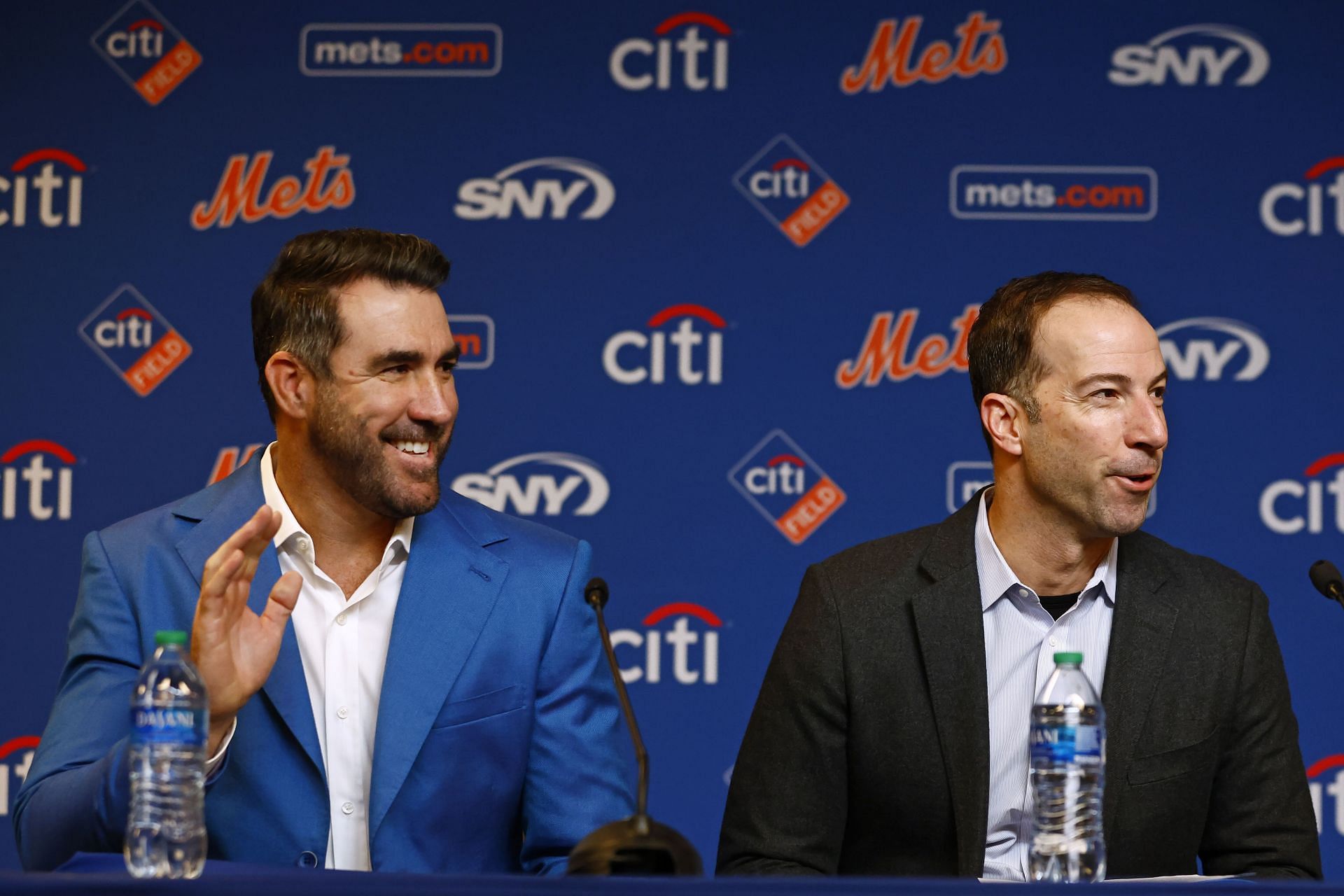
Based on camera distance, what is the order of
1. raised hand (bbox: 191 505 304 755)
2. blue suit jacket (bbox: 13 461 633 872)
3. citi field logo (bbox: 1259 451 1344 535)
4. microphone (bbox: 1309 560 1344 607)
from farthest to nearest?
citi field logo (bbox: 1259 451 1344 535), blue suit jacket (bbox: 13 461 633 872), microphone (bbox: 1309 560 1344 607), raised hand (bbox: 191 505 304 755)

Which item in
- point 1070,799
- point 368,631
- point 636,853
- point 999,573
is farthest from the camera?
point 999,573

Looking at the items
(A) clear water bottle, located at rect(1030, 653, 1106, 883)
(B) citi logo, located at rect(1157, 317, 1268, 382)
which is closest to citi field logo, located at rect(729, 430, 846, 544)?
(B) citi logo, located at rect(1157, 317, 1268, 382)

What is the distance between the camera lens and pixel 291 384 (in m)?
2.45

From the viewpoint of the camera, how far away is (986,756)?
2328 millimetres

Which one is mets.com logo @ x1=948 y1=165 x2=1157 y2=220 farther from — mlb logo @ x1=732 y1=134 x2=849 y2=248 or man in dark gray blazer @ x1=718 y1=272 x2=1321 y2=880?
man in dark gray blazer @ x1=718 y1=272 x2=1321 y2=880

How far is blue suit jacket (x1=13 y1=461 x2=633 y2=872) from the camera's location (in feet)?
7.24

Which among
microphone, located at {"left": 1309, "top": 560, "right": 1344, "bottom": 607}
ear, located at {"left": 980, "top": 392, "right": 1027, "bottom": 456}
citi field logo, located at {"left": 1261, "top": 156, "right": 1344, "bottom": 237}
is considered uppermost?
citi field logo, located at {"left": 1261, "top": 156, "right": 1344, "bottom": 237}

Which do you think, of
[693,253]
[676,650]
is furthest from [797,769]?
[693,253]

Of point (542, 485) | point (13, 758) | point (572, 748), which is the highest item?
point (542, 485)

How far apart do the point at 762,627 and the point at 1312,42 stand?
80.0 inches

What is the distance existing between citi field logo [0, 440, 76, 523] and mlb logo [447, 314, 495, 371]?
3.36 feet

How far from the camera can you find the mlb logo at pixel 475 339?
12.6 ft

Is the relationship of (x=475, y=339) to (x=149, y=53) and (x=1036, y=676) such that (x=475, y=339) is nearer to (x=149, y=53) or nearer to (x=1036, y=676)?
(x=149, y=53)

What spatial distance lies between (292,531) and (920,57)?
226 cm
